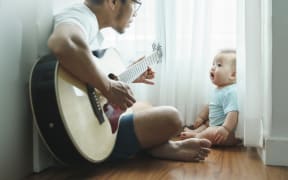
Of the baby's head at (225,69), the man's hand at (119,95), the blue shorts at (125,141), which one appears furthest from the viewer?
the baby's head at (225,69)

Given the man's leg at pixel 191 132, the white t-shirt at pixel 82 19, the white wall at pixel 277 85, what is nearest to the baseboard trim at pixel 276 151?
the white wall at pixel 277 85

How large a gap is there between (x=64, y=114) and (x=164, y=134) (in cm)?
41

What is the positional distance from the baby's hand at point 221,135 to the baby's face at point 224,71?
0.20 meters

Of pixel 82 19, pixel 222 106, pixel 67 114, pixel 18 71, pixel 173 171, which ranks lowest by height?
pixel 173 171

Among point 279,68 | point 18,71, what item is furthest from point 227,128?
point 18,71

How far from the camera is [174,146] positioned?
1.32 m

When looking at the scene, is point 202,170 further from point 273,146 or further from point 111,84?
point 111,84

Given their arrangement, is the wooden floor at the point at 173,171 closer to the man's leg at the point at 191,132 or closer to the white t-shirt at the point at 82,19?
the man's leg at the point at 191,132

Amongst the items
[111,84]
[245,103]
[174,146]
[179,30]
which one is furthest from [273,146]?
[179,30]

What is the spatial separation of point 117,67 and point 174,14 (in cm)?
44

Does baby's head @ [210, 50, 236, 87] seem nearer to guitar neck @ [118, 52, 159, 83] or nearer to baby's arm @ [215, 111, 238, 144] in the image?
baby's arm @ [215, 111, 238, 144]

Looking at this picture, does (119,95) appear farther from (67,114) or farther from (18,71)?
(18,71)

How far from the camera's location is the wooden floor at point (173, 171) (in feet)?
3.72

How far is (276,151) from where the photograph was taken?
1.23 m
